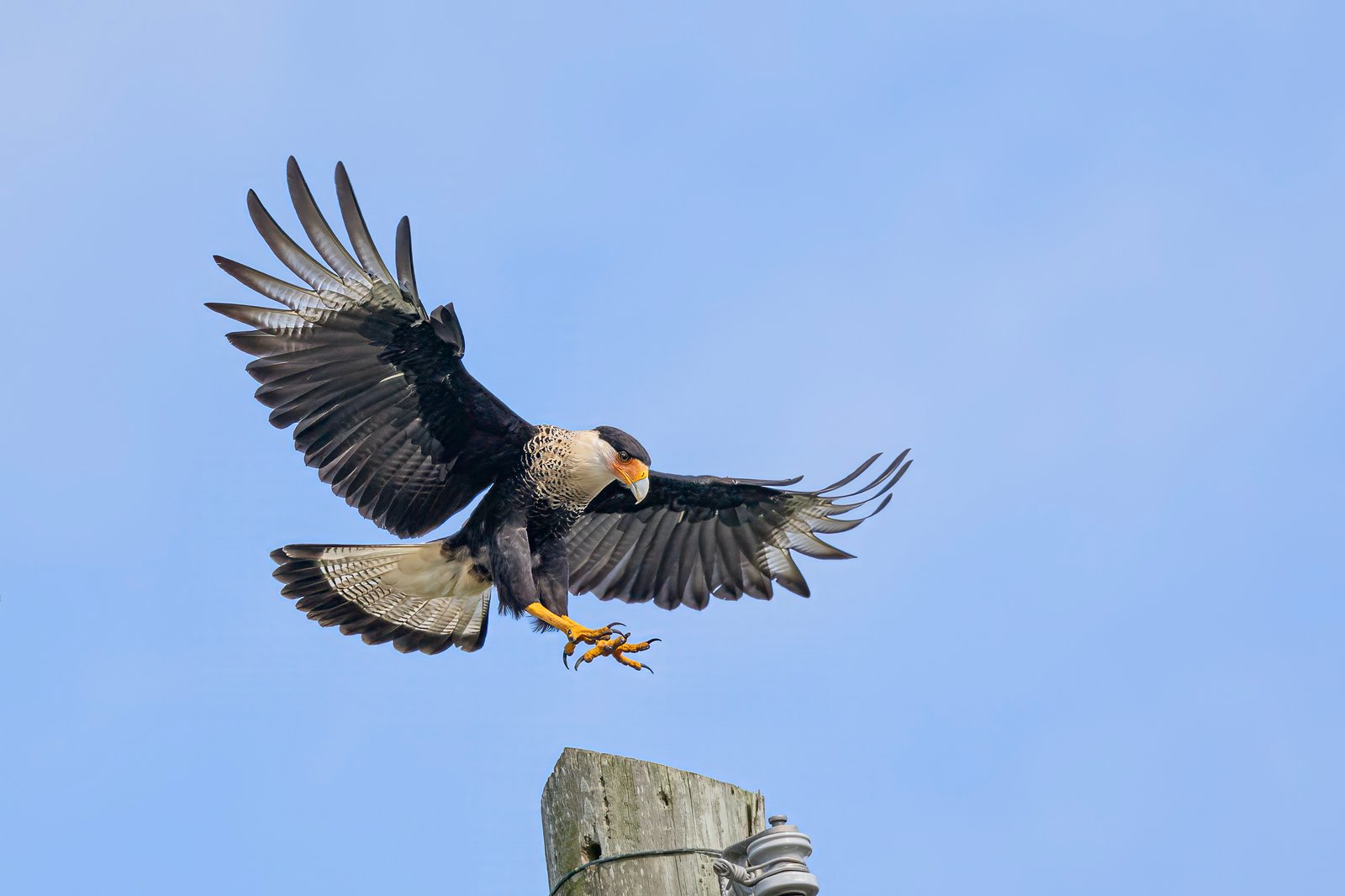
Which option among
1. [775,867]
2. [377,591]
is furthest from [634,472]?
[775,867]

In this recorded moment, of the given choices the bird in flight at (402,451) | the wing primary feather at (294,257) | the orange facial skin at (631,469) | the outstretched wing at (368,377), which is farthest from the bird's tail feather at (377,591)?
the wing primary feather at (294,257)

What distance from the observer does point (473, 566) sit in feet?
18.8

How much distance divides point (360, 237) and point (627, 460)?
138cm

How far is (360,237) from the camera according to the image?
5.44 meters

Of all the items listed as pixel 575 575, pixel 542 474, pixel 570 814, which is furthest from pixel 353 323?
pixel 570 814

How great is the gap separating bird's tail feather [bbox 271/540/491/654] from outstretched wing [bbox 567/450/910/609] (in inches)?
21.9

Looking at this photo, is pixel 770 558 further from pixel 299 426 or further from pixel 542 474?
pixel 299 426

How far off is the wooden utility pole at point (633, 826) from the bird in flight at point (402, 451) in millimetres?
1698

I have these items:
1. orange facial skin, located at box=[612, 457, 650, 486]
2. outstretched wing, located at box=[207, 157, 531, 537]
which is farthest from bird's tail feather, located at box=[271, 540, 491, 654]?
orange facial skin, located at box=[612, 457, 650, 486]

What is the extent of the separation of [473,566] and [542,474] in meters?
0.62

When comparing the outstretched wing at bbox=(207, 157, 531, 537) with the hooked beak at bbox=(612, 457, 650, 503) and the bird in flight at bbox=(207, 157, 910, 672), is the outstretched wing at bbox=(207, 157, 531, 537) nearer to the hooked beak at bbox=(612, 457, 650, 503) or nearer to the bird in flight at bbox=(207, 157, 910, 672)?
the bird in flight at bbox=(207, 157, 910, 672)

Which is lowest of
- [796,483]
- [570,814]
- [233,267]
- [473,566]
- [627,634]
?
[570,814]

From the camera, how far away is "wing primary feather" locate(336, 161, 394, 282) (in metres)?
5.42

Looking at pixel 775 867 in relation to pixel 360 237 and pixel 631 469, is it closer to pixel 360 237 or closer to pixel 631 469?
pixel 631 469
